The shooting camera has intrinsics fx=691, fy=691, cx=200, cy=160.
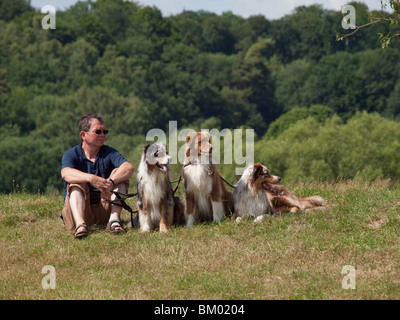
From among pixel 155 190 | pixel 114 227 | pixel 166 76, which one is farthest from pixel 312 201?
pixel 166 76

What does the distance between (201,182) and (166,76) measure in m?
109

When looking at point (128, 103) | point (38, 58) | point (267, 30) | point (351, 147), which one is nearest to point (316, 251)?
point (351, 147)

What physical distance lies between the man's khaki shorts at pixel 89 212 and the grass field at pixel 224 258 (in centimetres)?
21

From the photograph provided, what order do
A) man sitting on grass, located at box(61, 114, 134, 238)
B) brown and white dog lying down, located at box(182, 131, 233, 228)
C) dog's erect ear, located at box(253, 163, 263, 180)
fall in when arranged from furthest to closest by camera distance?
1. dog's erect ear, located at box(253, 163, 263, 180)
2. brown and white dog lying down, located at box(182, 131, 233, 228)
3. man sitting on grass, located at box(61, 114, 134, 238)

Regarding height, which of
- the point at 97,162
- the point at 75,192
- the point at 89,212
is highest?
the point at 97,162

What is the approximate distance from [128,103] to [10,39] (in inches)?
1227

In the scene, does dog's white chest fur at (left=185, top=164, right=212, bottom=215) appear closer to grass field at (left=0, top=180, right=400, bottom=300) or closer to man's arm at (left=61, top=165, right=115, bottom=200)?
grass field at (left=0, top=180, right=400, bottom=300)

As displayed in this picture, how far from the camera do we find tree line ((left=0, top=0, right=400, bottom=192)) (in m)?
96.1

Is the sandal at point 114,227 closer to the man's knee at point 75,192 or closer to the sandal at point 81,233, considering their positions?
the sandal at point 81,233

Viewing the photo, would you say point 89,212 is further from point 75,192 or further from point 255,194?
point 255,194

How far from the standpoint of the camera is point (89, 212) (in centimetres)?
1133

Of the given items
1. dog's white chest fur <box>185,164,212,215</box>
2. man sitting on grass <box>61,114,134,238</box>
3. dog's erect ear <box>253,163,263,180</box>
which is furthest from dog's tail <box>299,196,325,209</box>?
man sitting on grass <box>61,114,134,238</box>

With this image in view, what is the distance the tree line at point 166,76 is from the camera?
96062 millimetres

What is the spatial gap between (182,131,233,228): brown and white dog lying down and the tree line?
62001 millimetres
